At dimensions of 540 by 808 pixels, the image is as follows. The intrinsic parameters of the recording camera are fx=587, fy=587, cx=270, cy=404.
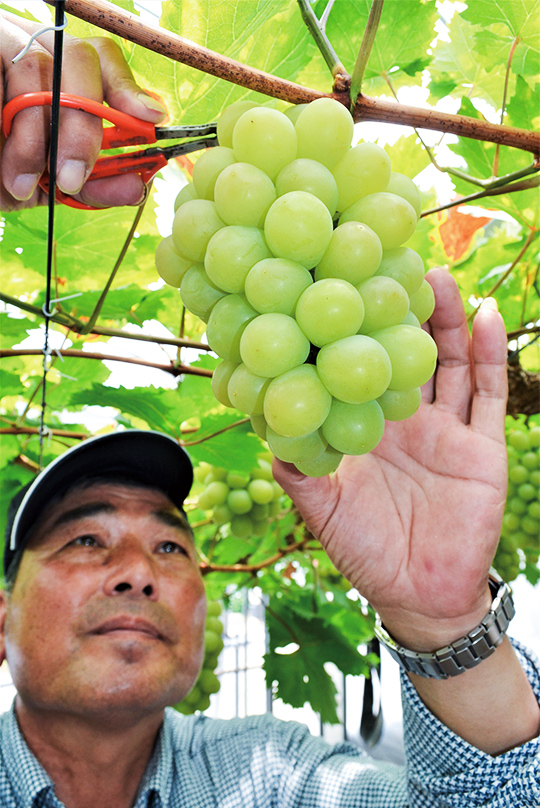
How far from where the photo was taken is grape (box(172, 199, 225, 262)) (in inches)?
17.1

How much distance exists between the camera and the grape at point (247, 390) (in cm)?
43

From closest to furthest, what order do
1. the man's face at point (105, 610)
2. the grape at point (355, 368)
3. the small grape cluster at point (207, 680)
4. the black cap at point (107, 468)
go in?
1. the grape at point (355, 368)
2. the man's face at point (105, 610)
3. the black cap at point (107, 468)
4. the small grape cluster at point (207, 680)

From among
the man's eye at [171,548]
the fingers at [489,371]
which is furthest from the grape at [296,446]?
the man's eye at [171,548]

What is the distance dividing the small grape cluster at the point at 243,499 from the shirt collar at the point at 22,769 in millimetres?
563

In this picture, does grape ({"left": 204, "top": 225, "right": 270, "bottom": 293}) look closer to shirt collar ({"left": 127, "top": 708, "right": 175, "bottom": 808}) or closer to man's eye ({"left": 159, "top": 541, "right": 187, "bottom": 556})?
man's eye ({"left": 159, "top": 541, "right": 187, "bottom": 556})

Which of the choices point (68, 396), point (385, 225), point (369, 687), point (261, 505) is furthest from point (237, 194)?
point (369, 687)

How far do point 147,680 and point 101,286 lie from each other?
67cm

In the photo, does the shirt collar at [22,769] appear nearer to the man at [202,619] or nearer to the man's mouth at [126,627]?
the man at [202,619]

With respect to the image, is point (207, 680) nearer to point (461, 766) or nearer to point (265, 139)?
point (461, 766)

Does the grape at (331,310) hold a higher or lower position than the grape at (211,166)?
lower

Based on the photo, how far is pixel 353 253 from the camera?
0.40 m

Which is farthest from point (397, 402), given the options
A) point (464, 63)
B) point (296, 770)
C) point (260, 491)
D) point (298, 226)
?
point (296, 770)

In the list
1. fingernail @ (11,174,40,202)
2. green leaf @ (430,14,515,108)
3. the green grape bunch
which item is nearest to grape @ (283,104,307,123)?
the green grape bunch

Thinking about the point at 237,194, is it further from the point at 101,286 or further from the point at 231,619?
the point at 231,619
